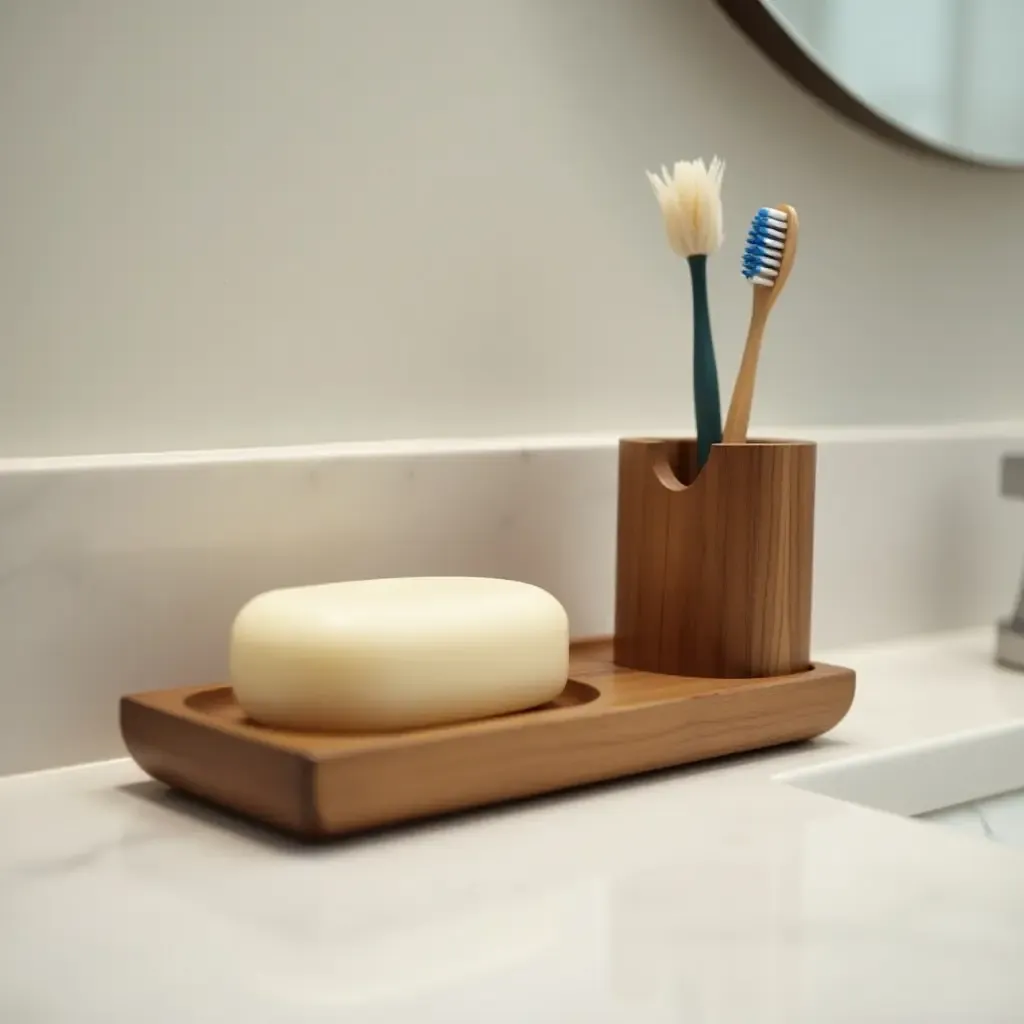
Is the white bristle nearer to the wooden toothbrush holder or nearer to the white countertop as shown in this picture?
the wooden toothbrush holder

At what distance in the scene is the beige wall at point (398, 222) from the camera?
544 millimetres

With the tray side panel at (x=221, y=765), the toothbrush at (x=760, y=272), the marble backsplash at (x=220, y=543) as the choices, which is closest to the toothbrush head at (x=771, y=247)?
the toothbrush at (x=760, y=272)

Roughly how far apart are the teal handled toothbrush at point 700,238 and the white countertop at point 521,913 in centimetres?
15

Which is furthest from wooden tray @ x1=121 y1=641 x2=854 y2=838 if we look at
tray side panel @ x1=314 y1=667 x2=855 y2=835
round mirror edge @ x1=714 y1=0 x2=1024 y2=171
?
round mirror edge @ x1=714 y1=0 x2=1024 y2=171

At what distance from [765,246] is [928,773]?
22 cm

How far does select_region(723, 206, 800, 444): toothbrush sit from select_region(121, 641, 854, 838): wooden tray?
109 millimetres

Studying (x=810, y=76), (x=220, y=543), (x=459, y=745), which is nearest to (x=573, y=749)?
(x=459, y=745)

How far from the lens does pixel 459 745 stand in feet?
1.50

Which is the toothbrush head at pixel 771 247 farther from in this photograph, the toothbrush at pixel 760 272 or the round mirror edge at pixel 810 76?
the round mirror edge at pixel 810 76

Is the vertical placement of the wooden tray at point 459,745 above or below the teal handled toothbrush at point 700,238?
below

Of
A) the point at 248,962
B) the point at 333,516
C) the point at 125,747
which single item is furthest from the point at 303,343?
the point at 248,962

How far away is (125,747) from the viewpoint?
1.77 feet

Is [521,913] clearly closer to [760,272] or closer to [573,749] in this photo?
[573,749]

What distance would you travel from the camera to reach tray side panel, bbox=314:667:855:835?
44 centimetres
